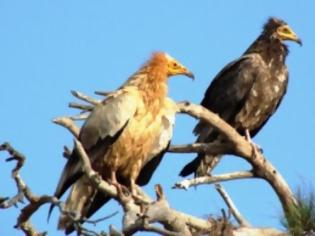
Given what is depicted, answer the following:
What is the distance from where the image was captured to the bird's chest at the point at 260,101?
13.0 meters

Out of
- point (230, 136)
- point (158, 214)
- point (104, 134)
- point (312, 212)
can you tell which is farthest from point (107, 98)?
point (312, 212)

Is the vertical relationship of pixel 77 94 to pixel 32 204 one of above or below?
above

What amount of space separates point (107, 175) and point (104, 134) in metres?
0.50

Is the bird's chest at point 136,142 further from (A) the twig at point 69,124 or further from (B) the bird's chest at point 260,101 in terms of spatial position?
(B) the bird's chest at point 260,101

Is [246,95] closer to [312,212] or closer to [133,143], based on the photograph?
[133,143]

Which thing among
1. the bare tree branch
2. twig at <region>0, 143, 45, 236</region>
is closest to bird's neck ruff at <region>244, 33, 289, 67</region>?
the bare tree branch

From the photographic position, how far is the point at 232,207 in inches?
405

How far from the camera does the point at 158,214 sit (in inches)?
333

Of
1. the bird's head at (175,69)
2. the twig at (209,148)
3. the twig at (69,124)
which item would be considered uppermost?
the bird's head at (175,69)

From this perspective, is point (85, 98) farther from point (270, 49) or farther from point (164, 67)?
point (270, 49)

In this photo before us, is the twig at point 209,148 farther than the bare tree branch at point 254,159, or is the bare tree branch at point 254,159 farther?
the twig at point 209,148

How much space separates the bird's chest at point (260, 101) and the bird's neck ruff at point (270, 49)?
219mm

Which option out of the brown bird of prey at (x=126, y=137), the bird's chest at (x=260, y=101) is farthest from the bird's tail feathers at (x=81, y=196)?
the bird's chest at (x=260, y=101)

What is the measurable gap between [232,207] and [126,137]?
43.5 inches
